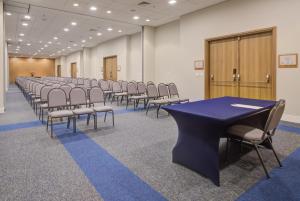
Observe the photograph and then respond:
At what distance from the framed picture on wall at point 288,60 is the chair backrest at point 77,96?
4914 millimetres

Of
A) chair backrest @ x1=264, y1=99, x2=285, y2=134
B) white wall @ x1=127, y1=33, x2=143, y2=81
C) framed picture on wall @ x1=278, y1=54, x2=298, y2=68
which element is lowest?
chair backrest @ x1=264, y1=99, x2=285, y2=134

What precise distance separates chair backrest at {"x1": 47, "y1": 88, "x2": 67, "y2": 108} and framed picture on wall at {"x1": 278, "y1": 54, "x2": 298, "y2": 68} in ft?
17.4

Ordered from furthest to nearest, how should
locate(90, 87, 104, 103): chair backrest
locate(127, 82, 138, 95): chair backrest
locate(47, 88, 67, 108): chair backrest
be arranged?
locate(127, 82, 138, 95): chair backrest, locate(90, 87, 104, 103): chair backrest, locate(47, 88, 67, 108): chair backrest

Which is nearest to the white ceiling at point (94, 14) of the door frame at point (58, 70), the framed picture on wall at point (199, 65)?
the framed picture on wall at point (199, 65)

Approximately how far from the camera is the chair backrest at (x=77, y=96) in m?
4.88

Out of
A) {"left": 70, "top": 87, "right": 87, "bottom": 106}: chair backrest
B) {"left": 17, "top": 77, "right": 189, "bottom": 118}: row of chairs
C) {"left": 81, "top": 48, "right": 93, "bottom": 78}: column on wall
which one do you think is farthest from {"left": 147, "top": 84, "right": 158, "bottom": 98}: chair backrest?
{"left": 81, "top": 48, "right": 93, "bottom": 78}: column on wall

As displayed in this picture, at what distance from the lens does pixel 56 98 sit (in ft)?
15.4

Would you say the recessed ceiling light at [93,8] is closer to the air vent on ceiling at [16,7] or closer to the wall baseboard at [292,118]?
the air vent on ceiling at [16,7]

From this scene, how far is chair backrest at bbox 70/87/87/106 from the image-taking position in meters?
4.88

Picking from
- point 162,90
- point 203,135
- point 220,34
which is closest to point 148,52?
point 162,90

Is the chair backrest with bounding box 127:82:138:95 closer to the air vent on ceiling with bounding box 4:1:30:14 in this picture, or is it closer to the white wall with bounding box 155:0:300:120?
the white wall with bounding box 155:0:300:120

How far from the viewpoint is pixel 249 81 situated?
6.27m

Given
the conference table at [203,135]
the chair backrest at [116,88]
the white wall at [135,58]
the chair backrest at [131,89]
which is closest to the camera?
the conference table at [203,135]

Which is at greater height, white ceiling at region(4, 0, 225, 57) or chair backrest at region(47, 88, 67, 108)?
white ceiling at region(4, 0, 225, 57)
